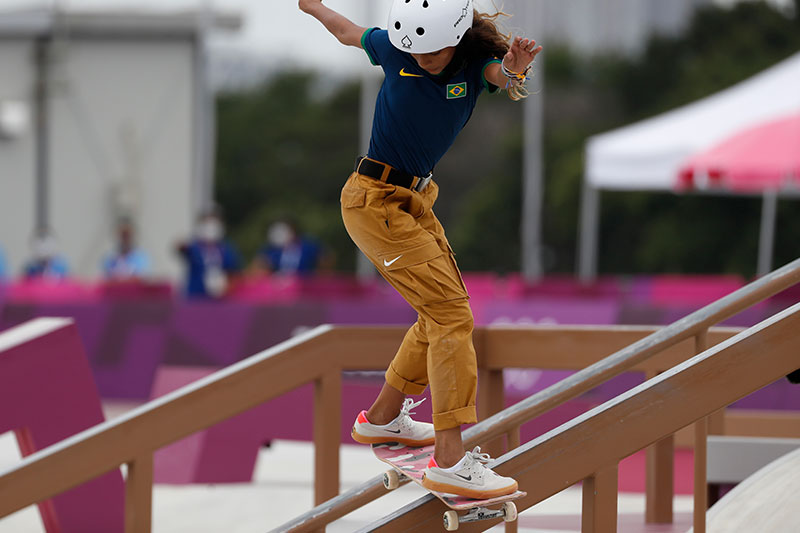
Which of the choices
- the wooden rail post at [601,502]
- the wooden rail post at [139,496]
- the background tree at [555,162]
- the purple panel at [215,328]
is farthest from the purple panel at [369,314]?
the background tree at [555,162]

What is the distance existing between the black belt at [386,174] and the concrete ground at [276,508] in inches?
76.0

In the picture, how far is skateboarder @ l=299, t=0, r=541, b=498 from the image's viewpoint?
12.4ft

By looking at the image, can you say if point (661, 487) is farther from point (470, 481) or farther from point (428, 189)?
point (428, 189)

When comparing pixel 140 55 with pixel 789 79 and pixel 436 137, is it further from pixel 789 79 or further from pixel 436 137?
pixel 436 137

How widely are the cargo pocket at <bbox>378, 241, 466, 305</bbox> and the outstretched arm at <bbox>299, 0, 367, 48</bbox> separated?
31.9 inches

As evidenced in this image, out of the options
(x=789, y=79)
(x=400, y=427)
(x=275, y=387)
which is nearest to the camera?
(x=400, y=427)

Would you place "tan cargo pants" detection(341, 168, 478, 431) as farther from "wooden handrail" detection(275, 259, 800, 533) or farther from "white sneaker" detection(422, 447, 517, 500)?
"wooden handrail" detection(275, 259, 800, 533)

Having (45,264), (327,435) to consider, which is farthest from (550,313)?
(45,264)

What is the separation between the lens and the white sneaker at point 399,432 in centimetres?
415

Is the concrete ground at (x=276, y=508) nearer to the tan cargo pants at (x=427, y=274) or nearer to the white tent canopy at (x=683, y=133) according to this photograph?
the tan cargo pants at (x=427, y=274)

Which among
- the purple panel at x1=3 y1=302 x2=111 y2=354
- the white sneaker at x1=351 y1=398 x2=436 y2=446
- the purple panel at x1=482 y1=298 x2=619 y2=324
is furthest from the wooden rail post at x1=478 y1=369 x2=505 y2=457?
the purple panel at x1=3 y1=302 x2=111 y2=354

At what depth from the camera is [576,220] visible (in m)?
42.6

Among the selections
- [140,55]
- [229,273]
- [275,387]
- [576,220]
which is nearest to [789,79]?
[229,273]

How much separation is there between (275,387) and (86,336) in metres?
7.71
